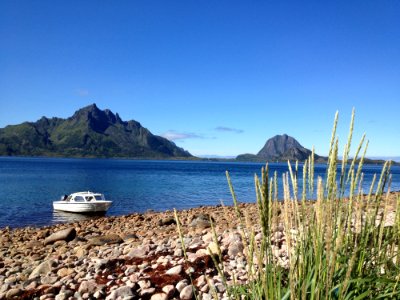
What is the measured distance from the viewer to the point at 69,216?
3238 cm

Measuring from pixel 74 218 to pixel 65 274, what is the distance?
2363 centimetres

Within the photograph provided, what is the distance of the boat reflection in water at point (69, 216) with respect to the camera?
30.3 m

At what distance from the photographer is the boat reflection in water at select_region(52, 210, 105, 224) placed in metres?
30.3

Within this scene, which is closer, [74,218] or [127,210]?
[74,218]

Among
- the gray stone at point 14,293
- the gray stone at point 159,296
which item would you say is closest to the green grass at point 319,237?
the gray stone at point 159,296

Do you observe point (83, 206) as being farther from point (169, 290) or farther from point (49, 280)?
point (169, 290)

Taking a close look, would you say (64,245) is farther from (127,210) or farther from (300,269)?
(127,210)

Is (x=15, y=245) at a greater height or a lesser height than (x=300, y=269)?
lesser

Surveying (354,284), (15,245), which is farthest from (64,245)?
(354,284)

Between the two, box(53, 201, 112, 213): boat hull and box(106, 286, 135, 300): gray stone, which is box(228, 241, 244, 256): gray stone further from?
box(53, 201, 112, 213): boat hull

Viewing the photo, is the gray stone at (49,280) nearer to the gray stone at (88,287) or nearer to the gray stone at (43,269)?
the gray stone at (43,269)

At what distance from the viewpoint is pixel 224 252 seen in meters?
8.46

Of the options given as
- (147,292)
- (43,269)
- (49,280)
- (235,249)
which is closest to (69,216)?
(43,269)

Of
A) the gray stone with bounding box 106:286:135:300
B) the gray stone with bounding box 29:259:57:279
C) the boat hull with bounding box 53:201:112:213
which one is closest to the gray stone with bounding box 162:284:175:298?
the gray stone with bounding box 106:286:135:300
